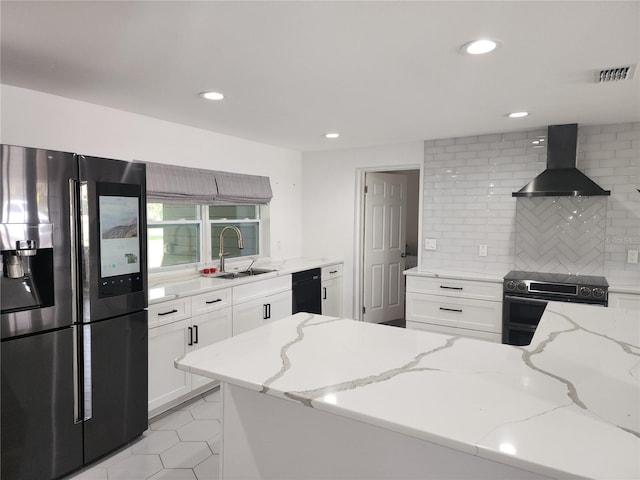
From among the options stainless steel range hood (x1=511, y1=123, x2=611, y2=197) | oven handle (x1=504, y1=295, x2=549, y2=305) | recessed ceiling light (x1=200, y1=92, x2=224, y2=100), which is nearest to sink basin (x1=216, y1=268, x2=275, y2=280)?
recessed ceiling light (x1=200, y1=92, x2=224, y2=100)

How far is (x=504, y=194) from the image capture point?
13.4 feet

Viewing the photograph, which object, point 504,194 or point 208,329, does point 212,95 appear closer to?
point 208,329

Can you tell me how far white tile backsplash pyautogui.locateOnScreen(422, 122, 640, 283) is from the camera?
142 inches

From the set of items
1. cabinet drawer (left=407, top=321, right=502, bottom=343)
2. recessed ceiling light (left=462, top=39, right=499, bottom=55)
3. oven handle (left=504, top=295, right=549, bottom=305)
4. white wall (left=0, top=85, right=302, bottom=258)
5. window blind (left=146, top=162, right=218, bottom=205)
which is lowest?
cabinet drawer (left=407, top=321, right=502, bottom=343)

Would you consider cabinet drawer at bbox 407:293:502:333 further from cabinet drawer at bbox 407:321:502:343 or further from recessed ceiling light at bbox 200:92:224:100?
recessed ceiling light at bbox 200:92:224:100

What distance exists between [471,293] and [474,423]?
9.68 ft

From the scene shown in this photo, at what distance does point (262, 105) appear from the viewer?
118 inches

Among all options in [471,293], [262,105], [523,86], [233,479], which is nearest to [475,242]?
[471,293]

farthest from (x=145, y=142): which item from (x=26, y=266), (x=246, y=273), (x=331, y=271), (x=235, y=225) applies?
(x=331, y=271)

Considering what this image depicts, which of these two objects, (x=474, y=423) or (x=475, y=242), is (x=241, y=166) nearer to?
(x=475, y=242)

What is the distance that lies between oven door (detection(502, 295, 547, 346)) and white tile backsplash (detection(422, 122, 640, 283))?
55 cm

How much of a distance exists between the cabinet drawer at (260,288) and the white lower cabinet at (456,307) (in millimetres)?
1246

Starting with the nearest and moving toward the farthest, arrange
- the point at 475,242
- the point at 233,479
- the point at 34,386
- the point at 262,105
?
1. the point at 233,479
2. the point at 34,386
3. the point at 262,105
4. the point at 475,242

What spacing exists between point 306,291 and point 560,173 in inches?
104
